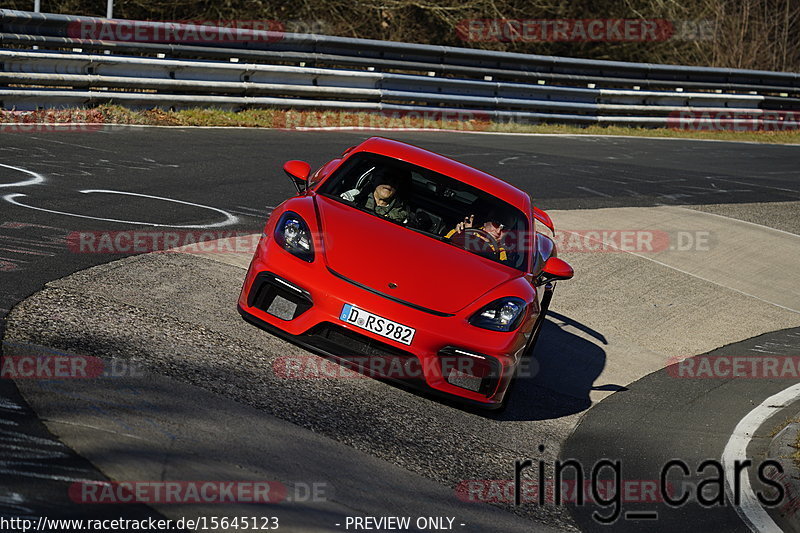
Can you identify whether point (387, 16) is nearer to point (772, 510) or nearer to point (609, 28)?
point (609, 28)

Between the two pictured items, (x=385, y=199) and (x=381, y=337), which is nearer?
(x=381, y=337)

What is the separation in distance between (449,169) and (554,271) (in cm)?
126

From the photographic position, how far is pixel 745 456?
264 inches

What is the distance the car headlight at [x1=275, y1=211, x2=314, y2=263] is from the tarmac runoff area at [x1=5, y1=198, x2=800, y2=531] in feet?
2.20

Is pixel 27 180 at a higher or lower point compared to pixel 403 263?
lower

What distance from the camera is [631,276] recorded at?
10922 mm

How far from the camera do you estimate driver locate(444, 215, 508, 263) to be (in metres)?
7.20

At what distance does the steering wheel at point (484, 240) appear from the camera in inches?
283

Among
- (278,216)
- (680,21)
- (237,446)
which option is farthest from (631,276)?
(680,21)
